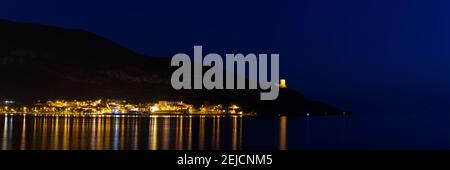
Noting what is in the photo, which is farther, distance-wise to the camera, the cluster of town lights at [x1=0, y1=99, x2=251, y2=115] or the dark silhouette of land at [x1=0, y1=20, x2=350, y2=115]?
the dark silhouette of land at [x1=0, y1=20, x2=350, y2=115]

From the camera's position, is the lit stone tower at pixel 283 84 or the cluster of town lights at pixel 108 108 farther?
the lit stone tower at pixel 283 84

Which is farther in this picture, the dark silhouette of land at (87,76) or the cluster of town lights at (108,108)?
the dark silhouette of land at (87,76)

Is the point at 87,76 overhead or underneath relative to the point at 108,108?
overhead

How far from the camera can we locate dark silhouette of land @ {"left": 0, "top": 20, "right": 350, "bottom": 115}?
15950cm

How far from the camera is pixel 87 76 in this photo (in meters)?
174

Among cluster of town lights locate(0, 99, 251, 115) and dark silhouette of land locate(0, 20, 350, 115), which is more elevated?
dark silhouette of land locate(0, 20, 350, 115)

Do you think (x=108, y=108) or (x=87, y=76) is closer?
(x=108, y=108)

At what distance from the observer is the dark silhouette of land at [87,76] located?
159500 millimetres

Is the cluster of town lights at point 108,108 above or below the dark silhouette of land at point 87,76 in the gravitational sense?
below

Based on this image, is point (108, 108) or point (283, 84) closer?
point (108, 108)

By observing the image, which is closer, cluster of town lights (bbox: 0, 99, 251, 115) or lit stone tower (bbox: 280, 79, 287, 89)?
cluster of town lights (bbox: 0, 99, 251, 115)
